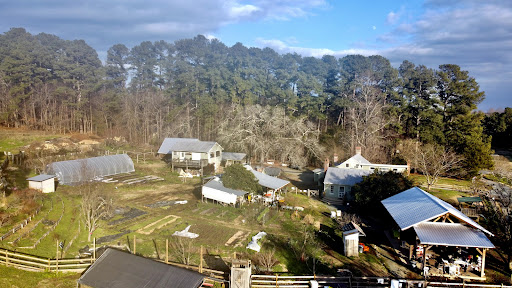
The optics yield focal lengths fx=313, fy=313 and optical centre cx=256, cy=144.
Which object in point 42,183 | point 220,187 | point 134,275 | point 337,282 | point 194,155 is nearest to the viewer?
point 134,275

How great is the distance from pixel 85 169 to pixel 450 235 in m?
28.4

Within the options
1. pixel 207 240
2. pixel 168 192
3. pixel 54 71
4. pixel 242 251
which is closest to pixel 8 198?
pixel 168 192

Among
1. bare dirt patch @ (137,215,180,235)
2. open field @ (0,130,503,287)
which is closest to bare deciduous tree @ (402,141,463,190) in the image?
open field @ (0,130,503,287)

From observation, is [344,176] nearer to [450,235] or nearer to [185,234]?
[450,235]

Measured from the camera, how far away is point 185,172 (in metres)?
37.9

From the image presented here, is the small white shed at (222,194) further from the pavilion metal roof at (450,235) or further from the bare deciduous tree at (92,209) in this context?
the pavilion metal roof at (450,235)

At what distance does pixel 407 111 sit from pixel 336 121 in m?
13.5

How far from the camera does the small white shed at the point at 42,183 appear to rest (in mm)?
25984

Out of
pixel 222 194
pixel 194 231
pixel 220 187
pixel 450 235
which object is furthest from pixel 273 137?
pixel 450 235

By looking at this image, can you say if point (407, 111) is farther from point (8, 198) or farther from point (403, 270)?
point (8, 198)

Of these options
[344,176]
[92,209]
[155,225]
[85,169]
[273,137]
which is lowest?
[155,225]

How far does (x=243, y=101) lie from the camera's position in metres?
60.1

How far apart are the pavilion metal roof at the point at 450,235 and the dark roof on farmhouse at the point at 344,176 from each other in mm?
13069

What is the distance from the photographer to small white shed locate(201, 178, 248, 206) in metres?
25.6
